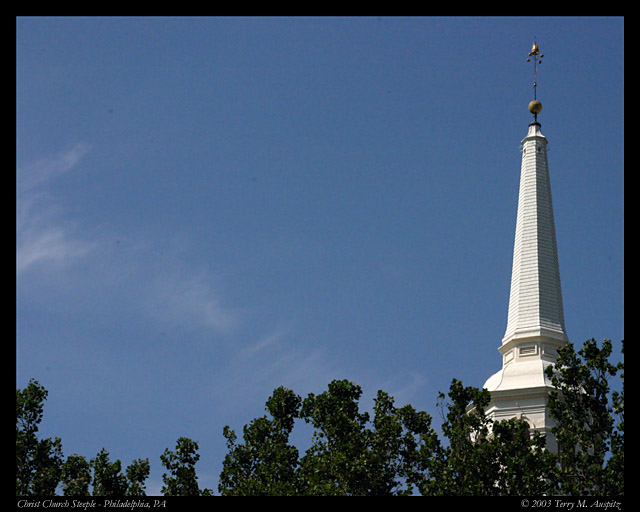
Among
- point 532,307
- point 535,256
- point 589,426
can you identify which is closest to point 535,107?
point 535,256

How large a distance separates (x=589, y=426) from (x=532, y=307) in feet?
43.9

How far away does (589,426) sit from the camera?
29.5 meters

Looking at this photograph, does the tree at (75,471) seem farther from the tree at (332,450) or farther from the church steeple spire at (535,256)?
the church steeple spire at (535,256)

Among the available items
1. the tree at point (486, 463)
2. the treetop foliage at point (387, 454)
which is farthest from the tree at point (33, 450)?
the tree at point (486, 463)

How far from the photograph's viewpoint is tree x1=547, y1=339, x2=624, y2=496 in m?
27.8

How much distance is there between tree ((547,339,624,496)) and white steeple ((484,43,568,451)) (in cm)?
754

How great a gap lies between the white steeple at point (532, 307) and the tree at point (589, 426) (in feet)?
24.7

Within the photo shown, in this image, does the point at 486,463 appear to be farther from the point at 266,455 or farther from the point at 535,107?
the point at 535,107

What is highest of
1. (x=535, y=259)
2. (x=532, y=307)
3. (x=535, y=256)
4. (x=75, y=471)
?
(x=535, y=256)
